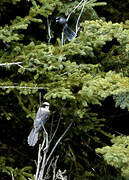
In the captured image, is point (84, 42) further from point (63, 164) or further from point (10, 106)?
point (63, 164)

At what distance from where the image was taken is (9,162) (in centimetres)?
400

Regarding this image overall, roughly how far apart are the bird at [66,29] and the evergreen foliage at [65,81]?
137mm

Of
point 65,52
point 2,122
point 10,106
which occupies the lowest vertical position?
point 2,122

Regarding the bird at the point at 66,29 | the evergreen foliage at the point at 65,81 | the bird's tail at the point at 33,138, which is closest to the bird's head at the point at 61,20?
the bird at the point at 66,29

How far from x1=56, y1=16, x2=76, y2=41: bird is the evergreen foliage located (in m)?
0.14

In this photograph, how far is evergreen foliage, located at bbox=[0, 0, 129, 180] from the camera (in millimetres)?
2781

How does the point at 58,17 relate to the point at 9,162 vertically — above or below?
above

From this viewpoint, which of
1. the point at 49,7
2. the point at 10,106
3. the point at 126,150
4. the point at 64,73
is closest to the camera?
the point at 126,150

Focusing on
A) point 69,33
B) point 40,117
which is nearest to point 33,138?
point 40,117

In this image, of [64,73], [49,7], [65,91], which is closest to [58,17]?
[49,7]

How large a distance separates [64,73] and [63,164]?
59.7 inches

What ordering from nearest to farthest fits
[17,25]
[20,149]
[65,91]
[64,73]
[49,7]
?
[65,91]
[64,73]
[17,25]
[49,7]
[20,149]

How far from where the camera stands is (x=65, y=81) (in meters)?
3.04

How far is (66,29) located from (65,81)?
3.18 ft
